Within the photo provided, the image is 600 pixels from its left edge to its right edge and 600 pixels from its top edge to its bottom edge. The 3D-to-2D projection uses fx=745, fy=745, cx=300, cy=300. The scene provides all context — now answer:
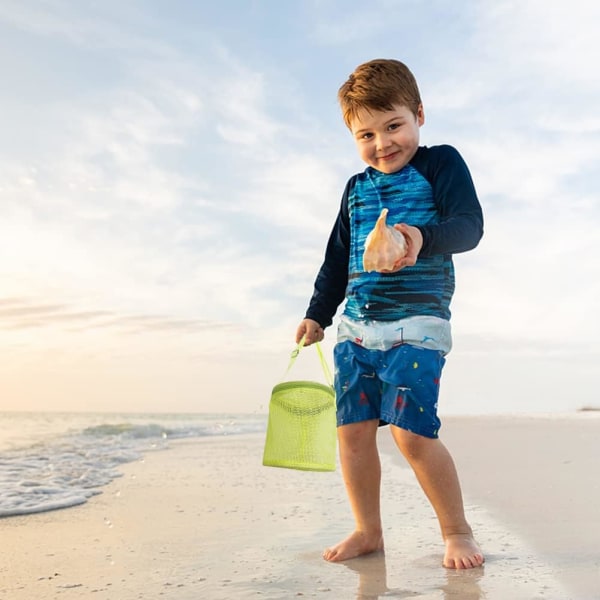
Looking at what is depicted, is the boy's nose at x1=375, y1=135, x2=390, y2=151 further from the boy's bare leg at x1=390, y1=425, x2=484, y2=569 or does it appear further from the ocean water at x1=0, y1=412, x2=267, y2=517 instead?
the ocean water at x1=0, y1=412, x2=267, y2=517

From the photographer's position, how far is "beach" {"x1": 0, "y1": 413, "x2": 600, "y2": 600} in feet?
7.29

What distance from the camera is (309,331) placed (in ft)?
10.1

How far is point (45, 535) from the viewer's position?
3180 millimetres

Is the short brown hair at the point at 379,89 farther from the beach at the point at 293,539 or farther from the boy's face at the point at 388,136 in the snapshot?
the beach at the point at 293,539

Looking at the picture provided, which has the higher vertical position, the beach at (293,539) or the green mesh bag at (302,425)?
the green mesh bag at (302,425)

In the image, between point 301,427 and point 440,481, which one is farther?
point 301,427

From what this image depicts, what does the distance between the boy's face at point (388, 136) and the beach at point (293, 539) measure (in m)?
1.45

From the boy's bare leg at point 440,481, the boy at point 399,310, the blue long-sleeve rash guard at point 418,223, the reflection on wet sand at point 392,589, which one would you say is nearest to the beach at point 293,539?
the reflection on wet sand at point 392,589

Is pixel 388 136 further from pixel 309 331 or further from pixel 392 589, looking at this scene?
pixel 392 589

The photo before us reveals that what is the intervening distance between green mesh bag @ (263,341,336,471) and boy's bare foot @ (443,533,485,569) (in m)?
0.73

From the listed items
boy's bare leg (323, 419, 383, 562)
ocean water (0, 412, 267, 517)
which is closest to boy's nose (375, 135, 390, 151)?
boy's bare leg (323, 419, 383, 562)

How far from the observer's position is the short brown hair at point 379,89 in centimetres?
269

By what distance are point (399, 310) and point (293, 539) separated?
102 centimetres

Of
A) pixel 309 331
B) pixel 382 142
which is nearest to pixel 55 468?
pixel 309 331
